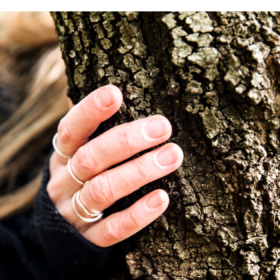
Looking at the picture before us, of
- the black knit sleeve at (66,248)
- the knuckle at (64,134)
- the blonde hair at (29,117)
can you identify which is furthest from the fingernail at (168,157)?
the blonde hair at (29,117)

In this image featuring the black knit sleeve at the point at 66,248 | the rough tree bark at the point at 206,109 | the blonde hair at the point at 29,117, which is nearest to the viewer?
the rough tree bark at the point at 206,109

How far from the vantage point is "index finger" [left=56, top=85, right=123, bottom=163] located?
0.70 m

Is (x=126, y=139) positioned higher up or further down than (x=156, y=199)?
higher up

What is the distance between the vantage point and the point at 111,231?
81 cm

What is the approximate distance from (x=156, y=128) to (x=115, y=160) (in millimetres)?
A: 185

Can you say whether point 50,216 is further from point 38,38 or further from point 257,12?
point 38,38

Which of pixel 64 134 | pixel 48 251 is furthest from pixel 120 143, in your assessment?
pixel 48 251

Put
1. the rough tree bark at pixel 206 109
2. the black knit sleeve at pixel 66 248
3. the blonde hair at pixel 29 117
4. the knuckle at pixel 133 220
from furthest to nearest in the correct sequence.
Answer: the blonde hair at pixel 29 117 → the black knit sleeve at pixel 66 248 → the knuckle at pixel 133 220 → the rough tree bark at pixel 206 109

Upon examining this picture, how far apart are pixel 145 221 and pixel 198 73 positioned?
1.63 feet

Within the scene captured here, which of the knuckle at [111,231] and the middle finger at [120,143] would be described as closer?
the middle finger at [120,143]

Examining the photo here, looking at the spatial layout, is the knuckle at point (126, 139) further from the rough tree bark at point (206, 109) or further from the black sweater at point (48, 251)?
the black sweater at point (48, 251)

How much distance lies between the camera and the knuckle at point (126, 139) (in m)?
0.71

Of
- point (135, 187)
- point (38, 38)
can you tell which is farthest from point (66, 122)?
point (38, 38)

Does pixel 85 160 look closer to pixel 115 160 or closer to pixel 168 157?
pixel 115 160
